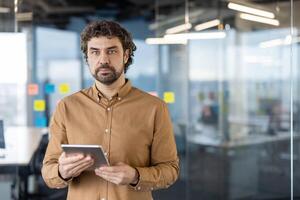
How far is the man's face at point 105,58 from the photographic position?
1.97 m

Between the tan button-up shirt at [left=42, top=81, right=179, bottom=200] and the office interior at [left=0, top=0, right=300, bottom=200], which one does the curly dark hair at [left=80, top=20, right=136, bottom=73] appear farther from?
the office interior at [left=0, top=0, right=300, bottom=200]

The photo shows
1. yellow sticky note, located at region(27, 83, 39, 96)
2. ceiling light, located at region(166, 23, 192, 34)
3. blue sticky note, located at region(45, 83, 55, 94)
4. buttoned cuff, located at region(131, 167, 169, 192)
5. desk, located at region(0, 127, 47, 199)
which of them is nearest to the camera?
buttoned cuff, located at region(131, 167, 169, 192)

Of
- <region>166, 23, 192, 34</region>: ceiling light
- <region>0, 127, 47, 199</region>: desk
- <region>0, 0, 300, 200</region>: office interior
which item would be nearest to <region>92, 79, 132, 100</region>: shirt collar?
<region>0, 127, 47, 199</region>: desk

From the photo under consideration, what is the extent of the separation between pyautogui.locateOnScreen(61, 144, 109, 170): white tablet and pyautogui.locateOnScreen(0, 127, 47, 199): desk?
3192 millimetres

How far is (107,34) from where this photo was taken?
2.01 meters

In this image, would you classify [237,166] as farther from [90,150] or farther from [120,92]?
[90,150]

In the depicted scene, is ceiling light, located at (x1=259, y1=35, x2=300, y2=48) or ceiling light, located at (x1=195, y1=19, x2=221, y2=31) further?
ceiling light, located at (x1=195, y1=19, x2=221, y2=31)

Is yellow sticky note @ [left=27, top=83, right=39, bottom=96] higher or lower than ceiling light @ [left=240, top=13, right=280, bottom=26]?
lower

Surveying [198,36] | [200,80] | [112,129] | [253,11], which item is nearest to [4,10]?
[198,36]

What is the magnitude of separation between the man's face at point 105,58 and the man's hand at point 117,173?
15.2 inches

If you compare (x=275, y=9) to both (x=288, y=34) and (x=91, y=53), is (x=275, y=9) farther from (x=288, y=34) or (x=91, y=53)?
(x=91, y=53)

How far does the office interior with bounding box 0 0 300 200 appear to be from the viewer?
5078 mm

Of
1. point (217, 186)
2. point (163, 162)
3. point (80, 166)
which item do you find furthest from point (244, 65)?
point (80, 166)

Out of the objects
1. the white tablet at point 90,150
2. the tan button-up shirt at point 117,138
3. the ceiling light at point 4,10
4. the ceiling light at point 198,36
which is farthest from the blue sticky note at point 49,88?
the white tablet at point 90,150
